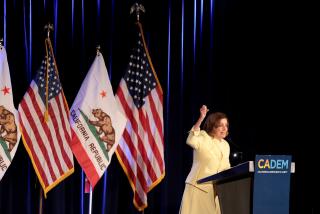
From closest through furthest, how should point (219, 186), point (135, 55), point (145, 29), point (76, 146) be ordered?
point (219, 186) < point (76, 146) < point (135, 55) < point (145, 29)

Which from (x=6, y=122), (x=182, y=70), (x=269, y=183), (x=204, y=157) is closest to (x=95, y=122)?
(x=6, y=122)

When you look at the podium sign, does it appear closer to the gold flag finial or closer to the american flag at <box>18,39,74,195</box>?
the american flag at <box>18,39,74,195</box>

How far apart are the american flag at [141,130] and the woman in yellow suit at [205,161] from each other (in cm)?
107

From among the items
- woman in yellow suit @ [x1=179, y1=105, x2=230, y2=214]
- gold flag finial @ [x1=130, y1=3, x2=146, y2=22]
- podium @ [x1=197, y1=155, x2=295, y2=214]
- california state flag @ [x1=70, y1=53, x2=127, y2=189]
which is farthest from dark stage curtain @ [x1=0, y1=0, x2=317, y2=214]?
podium @ [x1=197, y1=155, x2=295, y2=214]

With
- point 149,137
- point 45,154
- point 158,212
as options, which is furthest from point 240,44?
point 45,154

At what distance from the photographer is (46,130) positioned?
17.2ft

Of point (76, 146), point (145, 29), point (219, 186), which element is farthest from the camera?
point (145, 29)

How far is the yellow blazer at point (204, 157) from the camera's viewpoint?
172 inches

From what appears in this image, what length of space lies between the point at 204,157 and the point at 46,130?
1764 mm

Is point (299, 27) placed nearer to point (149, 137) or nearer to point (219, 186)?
point (149, 137)

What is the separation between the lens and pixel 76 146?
5.22 m

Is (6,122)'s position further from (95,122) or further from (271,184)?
(271,184)

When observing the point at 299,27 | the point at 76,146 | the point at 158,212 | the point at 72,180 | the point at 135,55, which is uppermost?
the point at 299,27

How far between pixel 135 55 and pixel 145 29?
530mm
